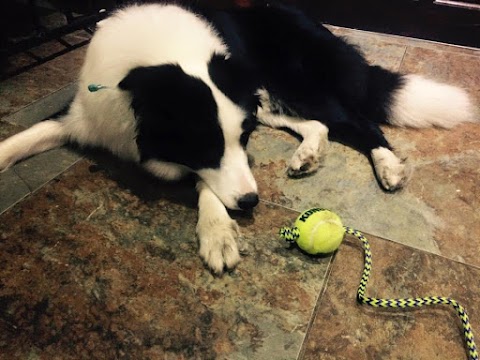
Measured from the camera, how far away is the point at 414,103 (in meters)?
2.16

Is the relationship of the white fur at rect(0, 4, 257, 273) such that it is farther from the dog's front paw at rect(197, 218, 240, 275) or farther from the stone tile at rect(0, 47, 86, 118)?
the stone tile at rect(0, 47, 86, 118)

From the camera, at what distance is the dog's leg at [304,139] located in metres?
1.85

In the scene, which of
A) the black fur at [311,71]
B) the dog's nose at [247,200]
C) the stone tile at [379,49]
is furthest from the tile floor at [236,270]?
the stone tile at [379,49]

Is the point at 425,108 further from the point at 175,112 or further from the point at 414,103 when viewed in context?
the point at 175,112

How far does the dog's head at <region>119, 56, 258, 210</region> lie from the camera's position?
1.36 meters

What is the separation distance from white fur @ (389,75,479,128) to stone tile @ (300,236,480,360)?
0.96 m

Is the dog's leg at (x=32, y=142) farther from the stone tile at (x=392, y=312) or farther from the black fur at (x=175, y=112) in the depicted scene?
the stone tile at (x=392, y=312)

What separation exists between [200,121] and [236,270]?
0.55m

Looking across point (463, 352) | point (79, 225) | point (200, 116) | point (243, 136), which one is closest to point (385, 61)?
point (243, 136)

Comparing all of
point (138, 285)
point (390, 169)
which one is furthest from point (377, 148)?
point (138, 285)

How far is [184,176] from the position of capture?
175cm

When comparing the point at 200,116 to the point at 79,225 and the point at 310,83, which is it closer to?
the point at 79,225

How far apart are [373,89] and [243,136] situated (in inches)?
39.8

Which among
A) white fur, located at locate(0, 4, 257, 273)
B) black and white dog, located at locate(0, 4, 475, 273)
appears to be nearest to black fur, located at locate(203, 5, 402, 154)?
black and white dog, located at locate(0, 4, 475, 273)
